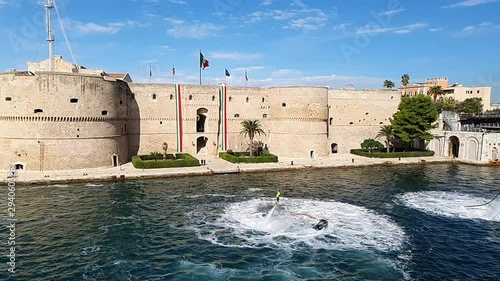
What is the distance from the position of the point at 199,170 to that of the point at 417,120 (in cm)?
2590

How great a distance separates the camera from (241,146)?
42219 mm

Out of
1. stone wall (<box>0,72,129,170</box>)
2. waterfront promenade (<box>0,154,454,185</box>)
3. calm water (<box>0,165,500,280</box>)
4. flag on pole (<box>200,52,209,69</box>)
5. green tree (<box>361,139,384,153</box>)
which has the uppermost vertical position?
flag on pole (<box>200,52,209,69</box>)

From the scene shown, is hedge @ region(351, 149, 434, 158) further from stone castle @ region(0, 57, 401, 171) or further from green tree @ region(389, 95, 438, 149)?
stone castle @ region(0, 57, 401, 171)

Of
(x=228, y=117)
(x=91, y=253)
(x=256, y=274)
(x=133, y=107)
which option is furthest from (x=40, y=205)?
(x=228, y=117)

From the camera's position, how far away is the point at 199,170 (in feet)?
101

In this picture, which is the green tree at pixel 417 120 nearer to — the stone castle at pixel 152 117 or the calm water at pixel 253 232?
the stone castle at pixel 152 117

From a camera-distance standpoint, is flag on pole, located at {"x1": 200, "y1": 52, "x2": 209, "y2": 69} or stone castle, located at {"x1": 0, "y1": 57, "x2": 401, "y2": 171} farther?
flag on pole, located at {"x1": 200, "y1": 52, "x2": 209, "y2": 69}

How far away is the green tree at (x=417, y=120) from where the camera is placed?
4081 centimetres

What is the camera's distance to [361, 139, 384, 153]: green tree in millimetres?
43156

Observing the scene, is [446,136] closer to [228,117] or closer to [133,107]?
[228,117]

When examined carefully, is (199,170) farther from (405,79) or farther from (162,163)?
(405,79)

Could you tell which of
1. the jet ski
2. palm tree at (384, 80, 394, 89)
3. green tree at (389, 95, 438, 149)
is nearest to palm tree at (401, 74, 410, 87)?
palm tree at (384, 80, 394, 89)

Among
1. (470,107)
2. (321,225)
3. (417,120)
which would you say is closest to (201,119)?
(417,120)

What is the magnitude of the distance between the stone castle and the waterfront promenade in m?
1.80
